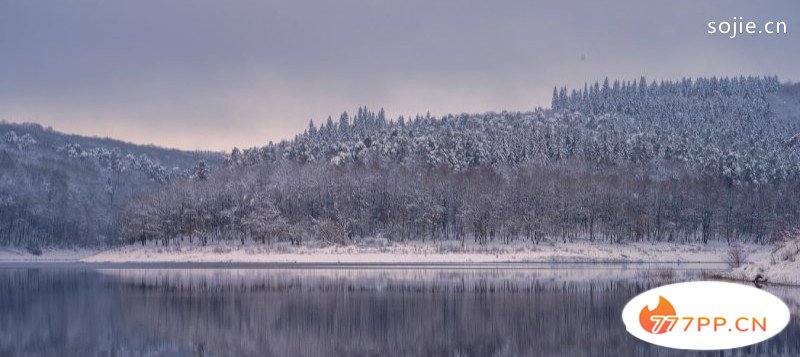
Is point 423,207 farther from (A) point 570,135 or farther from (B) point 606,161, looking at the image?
(A) point 570,135

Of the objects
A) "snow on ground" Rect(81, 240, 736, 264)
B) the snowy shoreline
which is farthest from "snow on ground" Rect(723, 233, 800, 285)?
"snow on ground" Rect(81, 240, 736, 264)

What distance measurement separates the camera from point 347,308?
3741 cm

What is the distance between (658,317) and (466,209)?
→ 293 ft

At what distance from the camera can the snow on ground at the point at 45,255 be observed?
131 metres

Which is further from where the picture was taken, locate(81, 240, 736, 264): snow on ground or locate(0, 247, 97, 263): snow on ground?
locate(0, 247, 97, 263): snow on ground

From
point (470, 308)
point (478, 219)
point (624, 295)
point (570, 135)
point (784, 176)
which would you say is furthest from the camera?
point (570, 135)

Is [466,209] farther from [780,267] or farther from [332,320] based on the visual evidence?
[332,320]

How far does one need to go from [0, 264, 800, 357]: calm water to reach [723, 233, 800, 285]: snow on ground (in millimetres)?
5234

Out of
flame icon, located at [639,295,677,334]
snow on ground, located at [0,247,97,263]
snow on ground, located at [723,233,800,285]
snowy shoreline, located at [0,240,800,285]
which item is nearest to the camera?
flame icon, located at [639,295,677,334]

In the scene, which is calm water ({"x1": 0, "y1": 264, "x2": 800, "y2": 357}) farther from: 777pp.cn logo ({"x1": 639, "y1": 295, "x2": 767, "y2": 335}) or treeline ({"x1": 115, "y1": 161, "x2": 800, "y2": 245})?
treeline ({"x1": 115, "y1": 161, "x2": 800, "y2": 245})

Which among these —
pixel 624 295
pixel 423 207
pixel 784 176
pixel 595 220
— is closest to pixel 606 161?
pixel 784 176

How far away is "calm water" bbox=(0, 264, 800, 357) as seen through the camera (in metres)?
26.8

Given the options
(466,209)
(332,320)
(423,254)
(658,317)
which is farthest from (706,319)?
(466,209)

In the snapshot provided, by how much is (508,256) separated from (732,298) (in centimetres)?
6960
